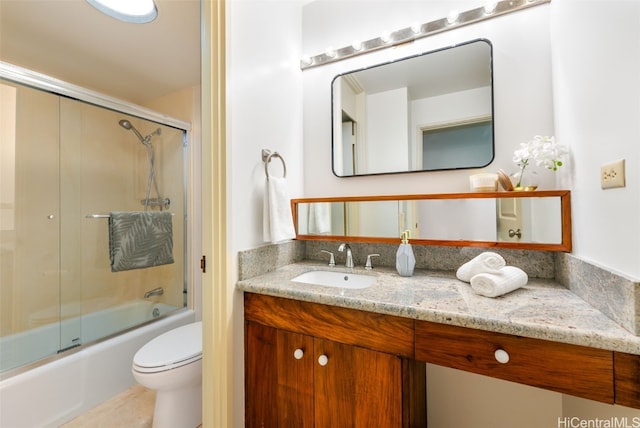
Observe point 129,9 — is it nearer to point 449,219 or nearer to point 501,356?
point 449,219

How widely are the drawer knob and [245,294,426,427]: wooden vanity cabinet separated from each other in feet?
0.84

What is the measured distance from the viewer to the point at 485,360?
2.48 feet

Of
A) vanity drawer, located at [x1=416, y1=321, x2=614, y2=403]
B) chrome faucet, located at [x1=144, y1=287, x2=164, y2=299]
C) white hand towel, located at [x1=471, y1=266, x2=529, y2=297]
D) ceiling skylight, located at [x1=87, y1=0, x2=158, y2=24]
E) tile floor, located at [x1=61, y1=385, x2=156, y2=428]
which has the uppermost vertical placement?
ceiling skylight, located at [x1=87, y1=0, x2=158, y2=24]

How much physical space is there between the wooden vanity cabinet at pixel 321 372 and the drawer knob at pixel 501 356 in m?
0.25

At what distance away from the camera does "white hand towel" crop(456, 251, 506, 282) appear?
103 centimetres

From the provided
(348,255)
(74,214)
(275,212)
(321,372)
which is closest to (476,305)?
(321,372)

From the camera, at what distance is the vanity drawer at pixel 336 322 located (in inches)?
33.9

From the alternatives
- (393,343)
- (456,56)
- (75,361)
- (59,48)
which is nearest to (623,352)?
(393,343)

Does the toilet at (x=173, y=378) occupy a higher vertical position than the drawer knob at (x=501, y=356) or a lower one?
lower

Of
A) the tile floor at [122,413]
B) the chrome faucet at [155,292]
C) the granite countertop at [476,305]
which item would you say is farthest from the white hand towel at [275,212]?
the chrome faucet at [155,292]

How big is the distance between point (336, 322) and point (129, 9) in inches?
79.9

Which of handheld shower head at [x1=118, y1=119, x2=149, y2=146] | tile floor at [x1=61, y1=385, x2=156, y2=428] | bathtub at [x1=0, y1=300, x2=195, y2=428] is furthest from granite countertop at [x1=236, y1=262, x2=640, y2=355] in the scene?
handheld shower head at [x1=118, y1=119, x2=149, y2=146]

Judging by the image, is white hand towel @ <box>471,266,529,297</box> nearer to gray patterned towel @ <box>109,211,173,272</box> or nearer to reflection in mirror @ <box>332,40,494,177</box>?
reflection in mirror @ <box>332,40,494,177</box>

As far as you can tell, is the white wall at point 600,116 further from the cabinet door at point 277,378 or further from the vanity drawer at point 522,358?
the cabinet door at point 277,378
